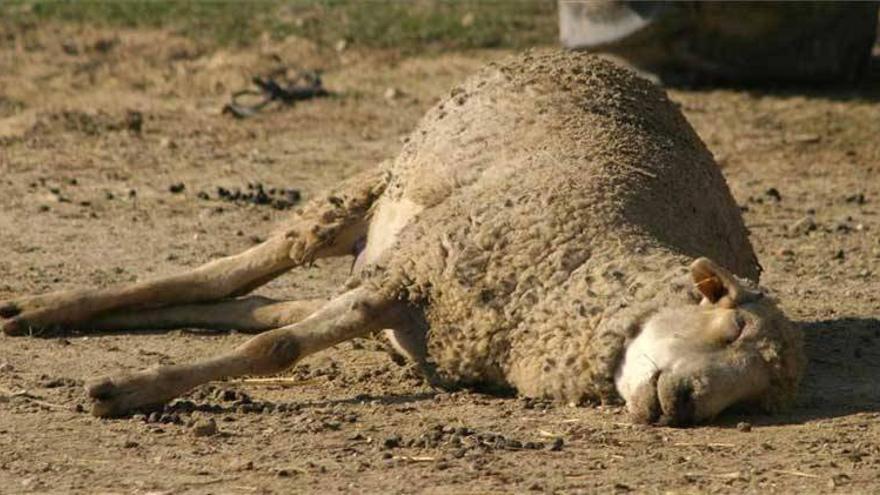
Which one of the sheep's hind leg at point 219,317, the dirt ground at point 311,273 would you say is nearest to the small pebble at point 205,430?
the dirt ground at point 311,273

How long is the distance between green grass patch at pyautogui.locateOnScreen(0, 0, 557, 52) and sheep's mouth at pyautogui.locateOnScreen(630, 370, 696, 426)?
307 inches

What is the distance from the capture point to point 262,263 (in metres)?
7.51

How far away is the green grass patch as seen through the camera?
13.5m

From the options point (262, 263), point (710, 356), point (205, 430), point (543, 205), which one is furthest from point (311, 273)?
point (710, 356)

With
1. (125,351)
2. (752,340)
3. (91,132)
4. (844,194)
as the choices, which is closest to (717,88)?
(844,194)

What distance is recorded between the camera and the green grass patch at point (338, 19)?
44.3ft

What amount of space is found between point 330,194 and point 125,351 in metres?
1.00

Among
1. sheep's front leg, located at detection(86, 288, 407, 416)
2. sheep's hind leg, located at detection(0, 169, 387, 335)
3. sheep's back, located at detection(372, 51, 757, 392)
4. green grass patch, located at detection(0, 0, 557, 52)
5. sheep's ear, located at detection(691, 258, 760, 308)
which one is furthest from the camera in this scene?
green grass patch, located at detection(0, 0, 557, 52)

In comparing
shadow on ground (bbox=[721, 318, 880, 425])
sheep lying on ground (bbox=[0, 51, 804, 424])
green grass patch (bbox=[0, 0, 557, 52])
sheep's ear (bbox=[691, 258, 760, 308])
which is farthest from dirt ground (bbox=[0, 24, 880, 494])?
sheep's ear (bbox=[691, 258, 760, 308])

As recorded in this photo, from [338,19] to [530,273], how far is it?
8.11 metres

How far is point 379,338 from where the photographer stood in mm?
7195

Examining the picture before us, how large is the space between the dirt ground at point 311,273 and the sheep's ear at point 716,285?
0.35 m

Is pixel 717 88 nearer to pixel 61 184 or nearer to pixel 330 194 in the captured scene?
pixel 61 184

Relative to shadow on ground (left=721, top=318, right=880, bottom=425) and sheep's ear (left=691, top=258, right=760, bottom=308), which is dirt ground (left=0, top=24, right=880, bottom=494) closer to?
shadow on ground (left=721, top=318, right=880, bottom=425)
